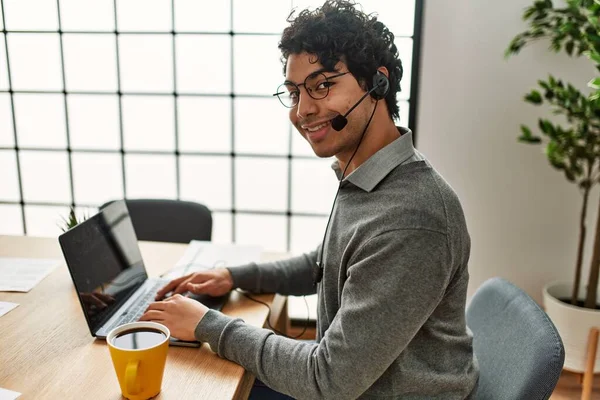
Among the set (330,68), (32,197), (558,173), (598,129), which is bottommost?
(32,197)

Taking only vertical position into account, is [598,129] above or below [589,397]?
above

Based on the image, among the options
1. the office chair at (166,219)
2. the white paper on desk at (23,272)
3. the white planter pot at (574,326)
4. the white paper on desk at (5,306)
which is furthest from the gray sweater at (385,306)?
the white planter pot at (574,326)

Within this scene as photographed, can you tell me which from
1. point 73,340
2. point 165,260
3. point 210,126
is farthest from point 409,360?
point 210,126

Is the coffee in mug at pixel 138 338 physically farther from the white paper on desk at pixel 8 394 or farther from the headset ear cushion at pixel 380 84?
the headset ear cushion at pixel 380 84

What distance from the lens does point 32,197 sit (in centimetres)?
300

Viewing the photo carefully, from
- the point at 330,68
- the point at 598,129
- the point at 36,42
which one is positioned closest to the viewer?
the point at 330,68

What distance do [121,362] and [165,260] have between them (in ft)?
2.59

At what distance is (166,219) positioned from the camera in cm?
206

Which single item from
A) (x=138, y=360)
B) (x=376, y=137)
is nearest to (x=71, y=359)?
(x=138, y=360)

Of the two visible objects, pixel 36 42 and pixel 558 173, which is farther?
pixel 36 42

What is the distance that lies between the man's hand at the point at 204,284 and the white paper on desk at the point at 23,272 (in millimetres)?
402

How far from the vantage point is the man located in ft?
3.08

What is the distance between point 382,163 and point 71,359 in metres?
0.77

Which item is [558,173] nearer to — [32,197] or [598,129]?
[598,129]
